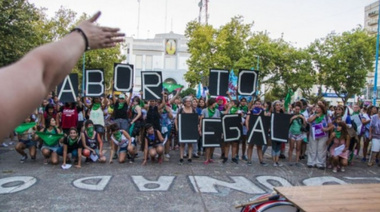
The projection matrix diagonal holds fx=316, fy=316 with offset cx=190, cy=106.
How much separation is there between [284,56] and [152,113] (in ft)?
89.2

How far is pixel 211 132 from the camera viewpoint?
917 centimetres

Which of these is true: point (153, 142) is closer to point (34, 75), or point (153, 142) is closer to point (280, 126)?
point (280, 126)

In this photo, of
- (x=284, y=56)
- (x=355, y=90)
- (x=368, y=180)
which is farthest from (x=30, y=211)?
(x=355, y=90)

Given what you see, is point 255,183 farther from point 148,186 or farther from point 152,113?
point 152,113

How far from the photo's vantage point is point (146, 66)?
200ft

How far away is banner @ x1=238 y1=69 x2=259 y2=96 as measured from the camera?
8.98 meters

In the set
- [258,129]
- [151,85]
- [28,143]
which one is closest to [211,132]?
[258,129]

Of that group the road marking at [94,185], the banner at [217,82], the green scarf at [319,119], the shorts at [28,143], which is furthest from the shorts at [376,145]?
the shorts at [28,143]

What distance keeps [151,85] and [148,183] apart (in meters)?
3.41

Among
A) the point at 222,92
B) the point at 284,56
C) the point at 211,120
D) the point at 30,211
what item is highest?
the point at 284,56

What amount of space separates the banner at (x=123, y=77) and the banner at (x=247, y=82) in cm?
317

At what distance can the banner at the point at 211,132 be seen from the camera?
9133mm

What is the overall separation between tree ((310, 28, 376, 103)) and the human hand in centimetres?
3383

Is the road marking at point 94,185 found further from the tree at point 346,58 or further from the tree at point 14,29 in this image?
the tree at point 346,58
